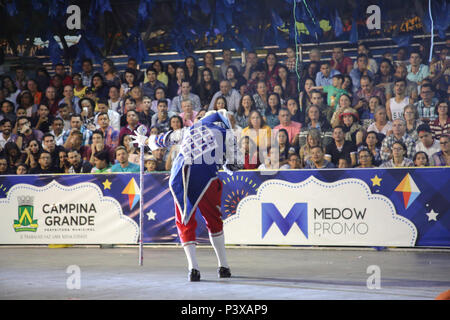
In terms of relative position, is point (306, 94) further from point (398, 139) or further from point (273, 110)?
point (398, 139)

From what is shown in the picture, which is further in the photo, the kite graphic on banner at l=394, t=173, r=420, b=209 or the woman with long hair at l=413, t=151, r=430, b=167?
the woman with long hair at l=413, t=151, r=430, b=167

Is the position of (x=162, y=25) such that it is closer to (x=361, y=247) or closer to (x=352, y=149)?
(x=352, y=149)

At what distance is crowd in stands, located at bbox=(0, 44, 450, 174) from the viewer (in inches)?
392

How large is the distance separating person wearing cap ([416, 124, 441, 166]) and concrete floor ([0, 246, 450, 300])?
1736mm

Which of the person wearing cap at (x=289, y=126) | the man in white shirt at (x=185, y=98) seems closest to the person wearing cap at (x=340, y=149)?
the person wearing cap at (x=289, y=126)

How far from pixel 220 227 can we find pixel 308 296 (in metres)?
1.75

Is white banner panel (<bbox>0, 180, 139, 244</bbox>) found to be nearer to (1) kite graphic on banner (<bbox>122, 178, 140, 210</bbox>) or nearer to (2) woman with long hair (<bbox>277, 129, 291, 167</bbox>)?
(1) kite graphic on banner (<bbox>122, 178, 140, 210</bbox>)

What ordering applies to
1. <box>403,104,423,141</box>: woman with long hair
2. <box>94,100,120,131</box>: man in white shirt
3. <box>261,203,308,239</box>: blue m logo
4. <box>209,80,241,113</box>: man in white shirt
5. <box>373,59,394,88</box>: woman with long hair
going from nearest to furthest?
<box>261,203,308,239</box>: blue m logo < <box>403,104,423,141</box>: woman with long hair < <box>373,59,394,88</box>: woman with long hair < <box>209,80,241,113</box>: man in white shirt < <box>94,100,120,131</box>: man in white shirt

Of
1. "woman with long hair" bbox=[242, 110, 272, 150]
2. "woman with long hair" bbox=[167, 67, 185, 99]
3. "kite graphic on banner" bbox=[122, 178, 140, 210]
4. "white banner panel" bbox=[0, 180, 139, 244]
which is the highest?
"woman with long hair" bbox=[167, 67, 185, 99]

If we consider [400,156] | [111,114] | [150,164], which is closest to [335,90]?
[400,156]

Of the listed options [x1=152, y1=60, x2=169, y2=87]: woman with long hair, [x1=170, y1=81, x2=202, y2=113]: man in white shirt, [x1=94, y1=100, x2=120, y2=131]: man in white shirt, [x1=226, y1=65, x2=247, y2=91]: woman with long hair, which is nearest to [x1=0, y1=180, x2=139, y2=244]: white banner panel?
[x1=94, y1=100, x2=120, y2=131]: man in white shirt

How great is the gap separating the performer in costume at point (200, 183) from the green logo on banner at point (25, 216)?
4.75m

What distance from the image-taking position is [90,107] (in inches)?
476

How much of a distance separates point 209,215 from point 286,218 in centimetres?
295
